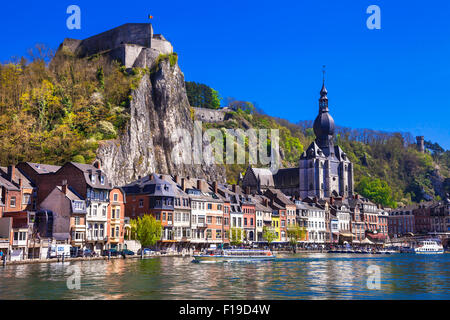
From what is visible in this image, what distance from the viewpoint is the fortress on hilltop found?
113062mm

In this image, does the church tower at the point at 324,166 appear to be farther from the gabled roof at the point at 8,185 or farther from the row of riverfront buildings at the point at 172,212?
the gabled roof at the point at 8,185

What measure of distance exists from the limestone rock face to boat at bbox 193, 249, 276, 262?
27607mm

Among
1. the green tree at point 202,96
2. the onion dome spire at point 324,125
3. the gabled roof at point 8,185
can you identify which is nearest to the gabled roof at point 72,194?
the gabled roof at point 8,185

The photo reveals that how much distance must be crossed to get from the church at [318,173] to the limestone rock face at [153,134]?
3487cm

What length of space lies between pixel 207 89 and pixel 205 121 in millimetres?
18013

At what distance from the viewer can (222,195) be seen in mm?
98875

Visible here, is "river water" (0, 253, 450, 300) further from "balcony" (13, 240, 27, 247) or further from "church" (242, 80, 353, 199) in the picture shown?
"church" (242, 80, 353, 199)

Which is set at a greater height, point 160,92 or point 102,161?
point 160,92

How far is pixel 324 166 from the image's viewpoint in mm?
157500

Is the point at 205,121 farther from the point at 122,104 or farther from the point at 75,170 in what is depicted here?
the point at 75,170

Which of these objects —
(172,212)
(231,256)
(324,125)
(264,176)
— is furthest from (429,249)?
(324,125)

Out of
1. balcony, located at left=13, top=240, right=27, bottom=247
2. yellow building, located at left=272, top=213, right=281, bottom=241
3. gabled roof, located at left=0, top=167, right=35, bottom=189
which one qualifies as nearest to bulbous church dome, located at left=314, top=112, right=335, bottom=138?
yellow building, located at left=272, top=213, right=281, bottom=241

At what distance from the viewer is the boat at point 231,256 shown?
66.2 metres
